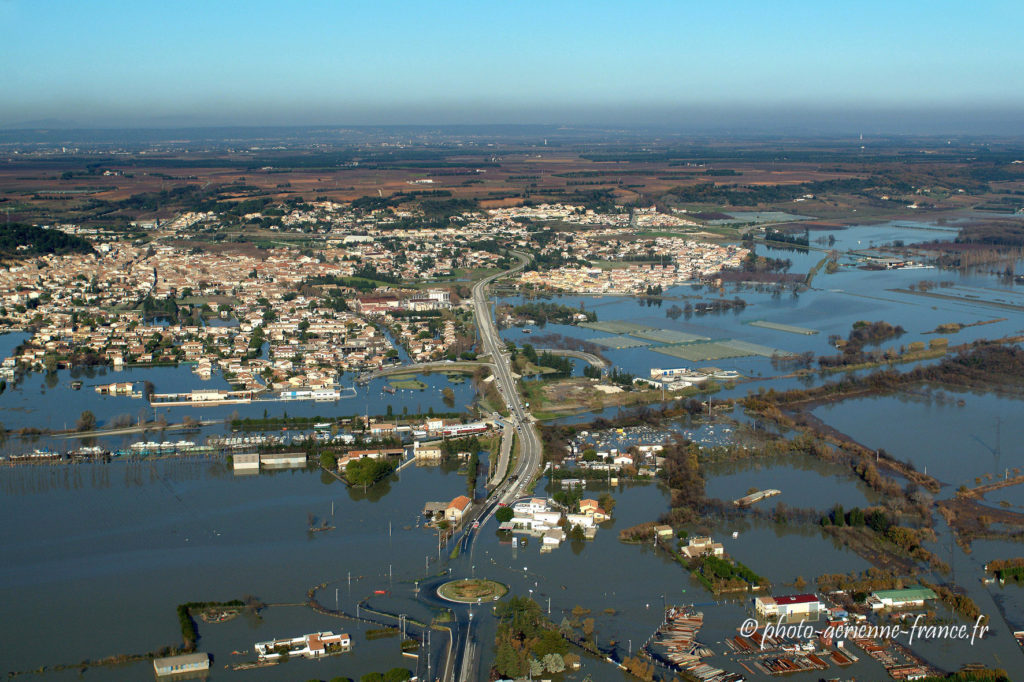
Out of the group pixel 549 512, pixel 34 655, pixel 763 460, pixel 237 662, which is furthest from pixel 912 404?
pixel 34 655

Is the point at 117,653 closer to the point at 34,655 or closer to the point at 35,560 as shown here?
the point at 34,655

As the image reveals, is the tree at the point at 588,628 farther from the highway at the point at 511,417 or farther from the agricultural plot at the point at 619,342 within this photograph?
the agricultural plot at the point at 619,342

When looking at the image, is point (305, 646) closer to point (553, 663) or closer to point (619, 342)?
point (553, 663)

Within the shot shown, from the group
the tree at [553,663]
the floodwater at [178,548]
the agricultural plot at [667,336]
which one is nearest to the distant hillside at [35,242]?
the agricultural plot at [667,336]

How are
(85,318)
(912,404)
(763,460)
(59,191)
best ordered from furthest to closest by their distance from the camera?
(59,191), (85,318), (912,404), (763,460)

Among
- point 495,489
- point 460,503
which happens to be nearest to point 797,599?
point 460,503
